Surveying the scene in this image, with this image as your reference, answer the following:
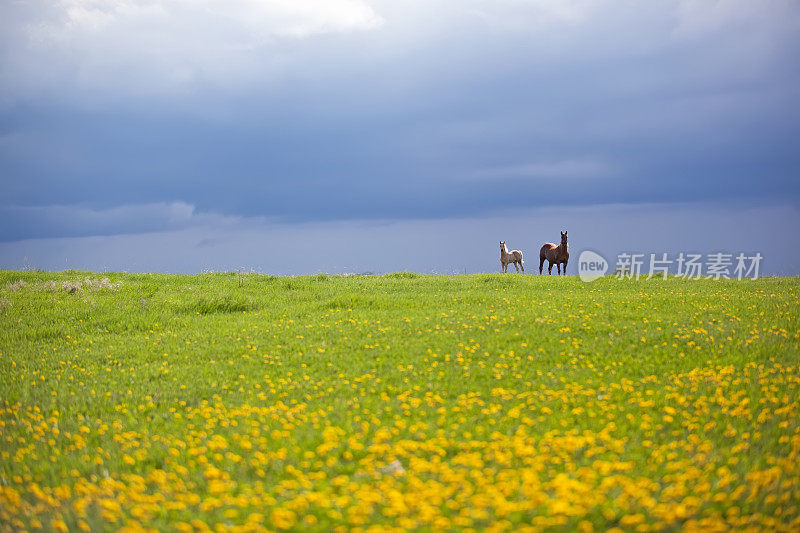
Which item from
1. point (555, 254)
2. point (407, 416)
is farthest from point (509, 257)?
point (407, 416)

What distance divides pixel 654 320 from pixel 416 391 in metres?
8.86

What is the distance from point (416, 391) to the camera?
35.7ft

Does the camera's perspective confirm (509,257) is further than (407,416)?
Yes

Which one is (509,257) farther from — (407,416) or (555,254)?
(407,416)

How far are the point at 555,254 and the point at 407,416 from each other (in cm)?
2495

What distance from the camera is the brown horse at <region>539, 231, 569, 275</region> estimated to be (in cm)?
3209

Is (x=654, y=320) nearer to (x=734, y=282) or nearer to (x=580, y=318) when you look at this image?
(x=580, y=318)

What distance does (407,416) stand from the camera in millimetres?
9625

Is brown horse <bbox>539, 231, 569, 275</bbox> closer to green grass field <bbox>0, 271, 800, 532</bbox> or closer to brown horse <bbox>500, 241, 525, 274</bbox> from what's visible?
brown horse <bbox>500, 241, 525, 274</bbox>

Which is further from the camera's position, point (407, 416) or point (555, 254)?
point (555, 254)

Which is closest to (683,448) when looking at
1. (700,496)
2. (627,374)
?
(700,496)

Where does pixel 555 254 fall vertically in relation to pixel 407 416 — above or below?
above

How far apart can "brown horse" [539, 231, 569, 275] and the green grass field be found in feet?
40.9

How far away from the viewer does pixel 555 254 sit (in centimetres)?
3266
